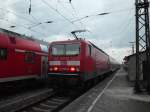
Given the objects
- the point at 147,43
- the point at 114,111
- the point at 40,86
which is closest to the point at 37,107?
the point at 114,111

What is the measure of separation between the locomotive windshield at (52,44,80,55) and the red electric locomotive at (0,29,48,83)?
1577mm

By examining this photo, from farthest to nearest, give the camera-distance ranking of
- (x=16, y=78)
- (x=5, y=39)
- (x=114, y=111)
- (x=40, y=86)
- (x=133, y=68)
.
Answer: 1. (x=133, y=68)
2. (x=40, y=86)
3. (x=16, y=78)
4. (x=5, y=39)
5. (x=114, y=111)

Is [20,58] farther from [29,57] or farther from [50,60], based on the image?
[50,60]

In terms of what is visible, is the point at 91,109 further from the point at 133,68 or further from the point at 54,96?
the point at 133,68

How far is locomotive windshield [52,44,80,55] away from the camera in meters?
13.0

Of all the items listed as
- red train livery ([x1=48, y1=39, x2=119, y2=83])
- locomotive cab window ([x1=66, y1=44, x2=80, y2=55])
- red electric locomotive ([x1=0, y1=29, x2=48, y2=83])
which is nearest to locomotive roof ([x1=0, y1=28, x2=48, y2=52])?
red electric locomotive ([x1=0, y1=29, x2=48, y2=83])

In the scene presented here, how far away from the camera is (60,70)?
42.3 feet

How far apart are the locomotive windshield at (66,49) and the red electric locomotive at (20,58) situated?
5.17 feet

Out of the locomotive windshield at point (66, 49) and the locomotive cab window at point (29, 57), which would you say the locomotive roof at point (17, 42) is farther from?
the locomotive windshield at point (66, 49)

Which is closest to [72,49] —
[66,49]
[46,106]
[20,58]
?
[66,49]

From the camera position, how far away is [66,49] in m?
13.3

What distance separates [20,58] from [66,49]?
2697 millimetres

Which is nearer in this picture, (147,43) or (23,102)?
(23,102)

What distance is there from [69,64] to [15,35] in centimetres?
350
